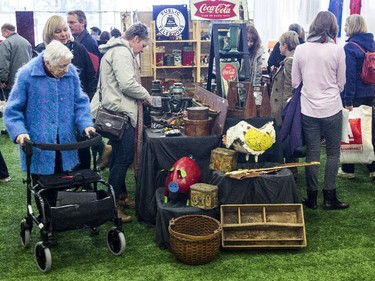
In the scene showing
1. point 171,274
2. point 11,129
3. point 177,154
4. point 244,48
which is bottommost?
point 171,274

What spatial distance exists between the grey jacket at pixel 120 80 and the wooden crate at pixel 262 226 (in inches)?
39.7

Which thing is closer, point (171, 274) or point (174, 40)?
point (171, 274)

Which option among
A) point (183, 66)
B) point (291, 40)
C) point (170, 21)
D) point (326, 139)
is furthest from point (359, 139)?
point (170, 21)

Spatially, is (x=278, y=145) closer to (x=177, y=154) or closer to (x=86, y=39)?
(x=177, y=154)

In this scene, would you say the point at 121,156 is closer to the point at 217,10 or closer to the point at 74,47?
the point at 74,47

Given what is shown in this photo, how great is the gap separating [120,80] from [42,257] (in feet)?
4.29

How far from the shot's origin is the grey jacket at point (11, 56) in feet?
21.3

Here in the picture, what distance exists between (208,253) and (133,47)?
1613mm

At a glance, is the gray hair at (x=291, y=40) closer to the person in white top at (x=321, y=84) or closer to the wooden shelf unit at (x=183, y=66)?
the person in white top at (x=321, y=84)

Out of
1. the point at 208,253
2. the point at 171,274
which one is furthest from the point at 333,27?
the point at 171,274

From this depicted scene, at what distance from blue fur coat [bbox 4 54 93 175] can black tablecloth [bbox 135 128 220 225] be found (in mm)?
560

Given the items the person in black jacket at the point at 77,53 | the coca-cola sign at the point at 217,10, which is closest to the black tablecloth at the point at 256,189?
the person in black jacket at the point at 77,53

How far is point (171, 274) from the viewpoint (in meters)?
2.96

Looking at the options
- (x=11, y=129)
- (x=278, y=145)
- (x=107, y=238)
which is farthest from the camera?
(x=278, y=145)
